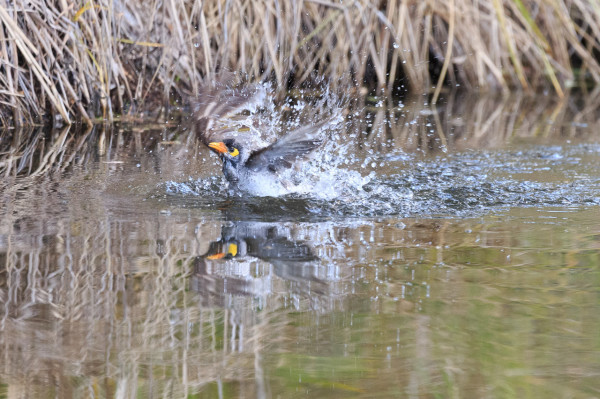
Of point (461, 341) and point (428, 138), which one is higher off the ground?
point (428, 138)

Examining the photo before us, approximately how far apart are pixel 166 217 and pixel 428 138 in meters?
2.96

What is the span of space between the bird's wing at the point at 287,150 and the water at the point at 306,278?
0.19 meters

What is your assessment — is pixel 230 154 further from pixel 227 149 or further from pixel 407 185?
pixel 407 185

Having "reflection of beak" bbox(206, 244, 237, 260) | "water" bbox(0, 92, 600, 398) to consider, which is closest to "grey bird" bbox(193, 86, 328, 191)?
"water" bbox(0, 92, 600, 398)

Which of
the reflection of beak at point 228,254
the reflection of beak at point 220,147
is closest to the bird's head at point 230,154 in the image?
the reflection of beak at point 220,147

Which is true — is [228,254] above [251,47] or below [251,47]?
below

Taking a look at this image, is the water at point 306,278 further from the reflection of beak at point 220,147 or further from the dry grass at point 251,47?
the dry grass at point 251,47

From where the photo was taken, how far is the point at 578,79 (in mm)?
10484

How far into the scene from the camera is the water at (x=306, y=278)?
227cm

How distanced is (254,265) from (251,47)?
174 inches

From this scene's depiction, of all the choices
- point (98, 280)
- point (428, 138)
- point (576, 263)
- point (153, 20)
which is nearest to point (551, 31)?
point (428, 138)

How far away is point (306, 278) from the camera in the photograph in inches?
120

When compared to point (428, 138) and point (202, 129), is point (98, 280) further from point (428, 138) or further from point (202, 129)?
point (428, 138)

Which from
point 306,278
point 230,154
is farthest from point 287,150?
point 306,278
